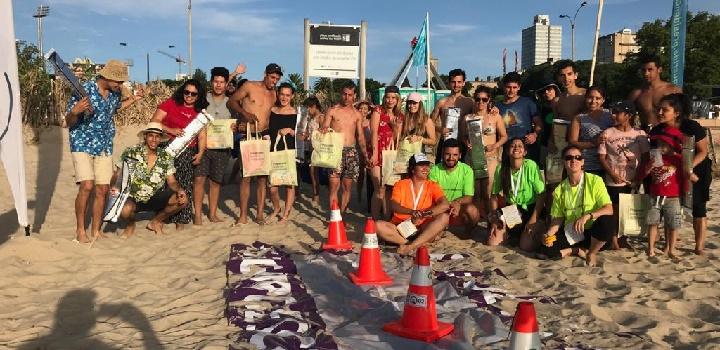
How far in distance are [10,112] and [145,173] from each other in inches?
56.5

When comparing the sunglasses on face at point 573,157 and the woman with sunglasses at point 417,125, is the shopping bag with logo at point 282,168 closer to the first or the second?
the woman with sunglasses at point 417,125

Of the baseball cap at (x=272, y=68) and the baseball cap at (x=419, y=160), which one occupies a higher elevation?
the baseball cap at (x=272, y=68)

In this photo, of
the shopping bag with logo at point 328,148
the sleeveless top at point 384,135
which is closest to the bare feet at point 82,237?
the shopping bag with logo at point 328,148

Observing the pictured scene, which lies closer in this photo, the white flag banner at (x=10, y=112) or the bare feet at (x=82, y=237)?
the white flag banner at (x=10, y=112)

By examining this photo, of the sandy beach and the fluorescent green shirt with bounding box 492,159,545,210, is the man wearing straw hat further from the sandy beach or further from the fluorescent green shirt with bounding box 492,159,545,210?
the fluorescent green shirt with bounding box 492,159,545,210

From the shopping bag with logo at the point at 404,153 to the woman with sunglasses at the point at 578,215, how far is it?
187 cm

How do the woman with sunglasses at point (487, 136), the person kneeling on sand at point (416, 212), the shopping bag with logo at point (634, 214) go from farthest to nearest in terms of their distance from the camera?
the woman with sunglasses at point (487, 136) → the person kneeling on sand at point (416, 212) → the shopping bag with logo at point (634, 214)

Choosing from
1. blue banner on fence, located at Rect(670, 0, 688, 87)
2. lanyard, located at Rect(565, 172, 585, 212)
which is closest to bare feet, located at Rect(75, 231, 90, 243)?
lanyard, located at Rect(565, 172, 585, 212)

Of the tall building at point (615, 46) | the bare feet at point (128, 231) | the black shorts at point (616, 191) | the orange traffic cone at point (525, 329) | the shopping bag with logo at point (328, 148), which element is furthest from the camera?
the tall building at point (615, 46)

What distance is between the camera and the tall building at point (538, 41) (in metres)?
117

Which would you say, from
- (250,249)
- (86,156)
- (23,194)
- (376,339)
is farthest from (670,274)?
(23,194)

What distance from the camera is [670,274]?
5188mm

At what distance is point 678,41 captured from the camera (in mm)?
10859

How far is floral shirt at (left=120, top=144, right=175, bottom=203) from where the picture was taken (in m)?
6.49
